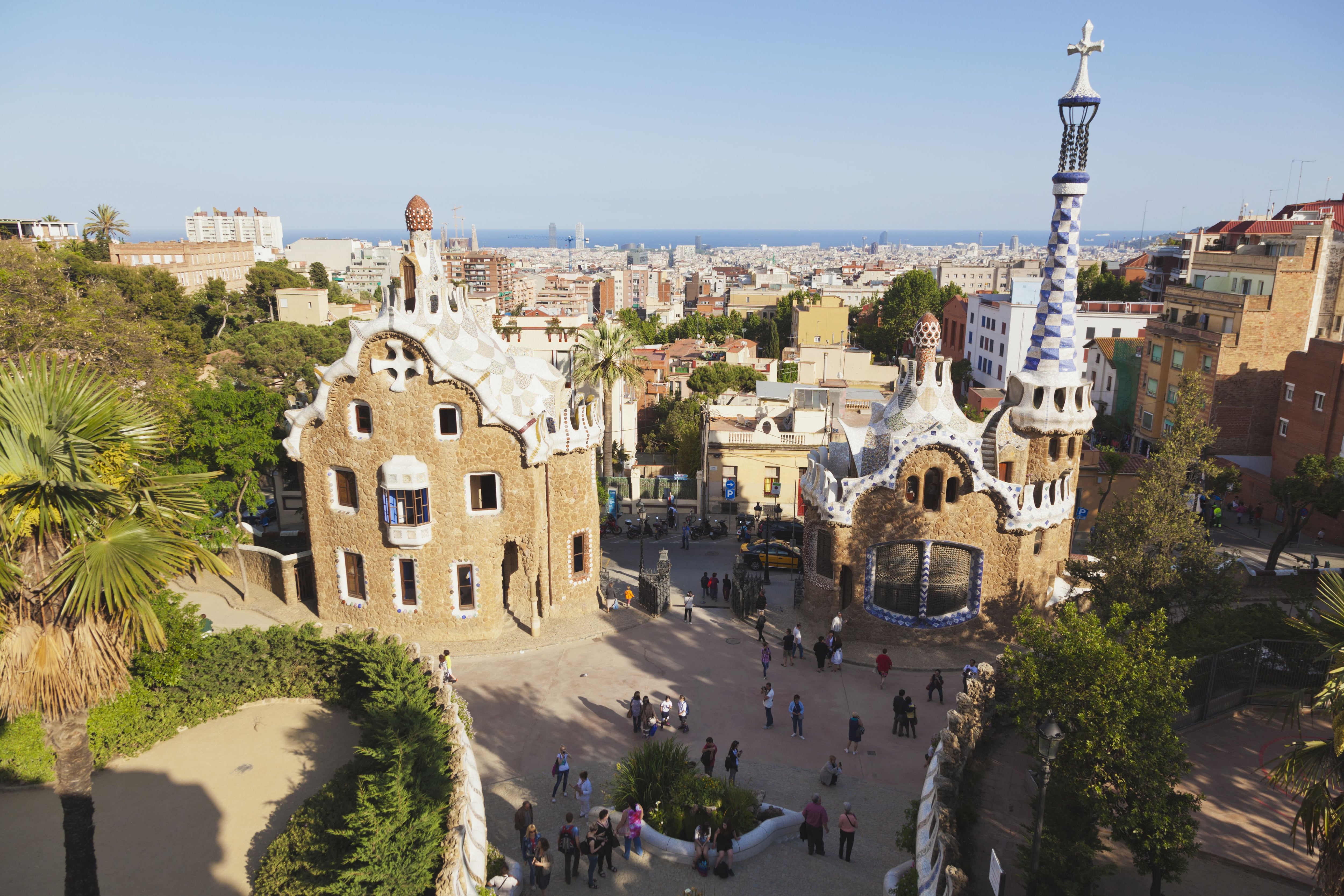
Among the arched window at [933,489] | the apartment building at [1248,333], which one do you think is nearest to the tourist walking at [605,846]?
the arched window at [933,489]

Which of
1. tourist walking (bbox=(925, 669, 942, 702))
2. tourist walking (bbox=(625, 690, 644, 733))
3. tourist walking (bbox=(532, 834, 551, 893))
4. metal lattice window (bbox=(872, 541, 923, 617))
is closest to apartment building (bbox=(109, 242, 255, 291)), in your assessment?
tourist walking (bbox=(625, 690, 644, 733))

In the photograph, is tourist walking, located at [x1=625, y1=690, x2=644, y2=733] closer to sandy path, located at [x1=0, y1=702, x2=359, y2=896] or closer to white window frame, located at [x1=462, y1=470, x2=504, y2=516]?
sandy path, located at [x1=0, y1=702, x2=359, y2=896]

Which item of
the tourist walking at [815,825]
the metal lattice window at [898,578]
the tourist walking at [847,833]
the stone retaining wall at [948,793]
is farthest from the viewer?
the metal lattice window at [898,578]

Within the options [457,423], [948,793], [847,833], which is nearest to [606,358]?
[457,423]

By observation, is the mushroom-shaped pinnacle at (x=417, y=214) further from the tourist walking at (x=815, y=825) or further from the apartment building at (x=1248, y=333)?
the apartment building at (x=1248, y=333)

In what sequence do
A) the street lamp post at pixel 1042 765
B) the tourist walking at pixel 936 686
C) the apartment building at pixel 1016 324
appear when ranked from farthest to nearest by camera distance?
the apartment building at pixel 1016 324, the tourist walking at pixel 936 686, the street lamp post at pixel 1042 765

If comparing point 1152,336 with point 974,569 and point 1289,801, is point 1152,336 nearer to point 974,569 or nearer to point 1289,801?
point 974,569
